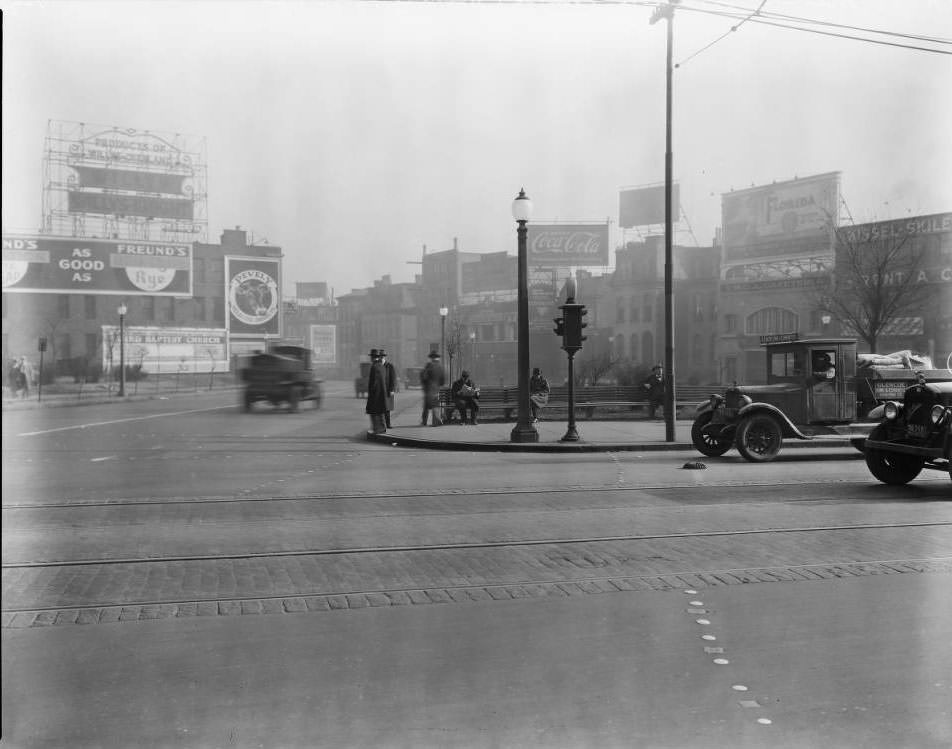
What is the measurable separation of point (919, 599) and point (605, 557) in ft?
5.81

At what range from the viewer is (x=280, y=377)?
4.38 m

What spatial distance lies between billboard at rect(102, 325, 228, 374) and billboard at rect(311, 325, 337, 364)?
0.41 metres

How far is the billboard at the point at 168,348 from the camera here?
3.48 meters

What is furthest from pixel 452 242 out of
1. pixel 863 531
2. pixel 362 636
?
pixel 863 531

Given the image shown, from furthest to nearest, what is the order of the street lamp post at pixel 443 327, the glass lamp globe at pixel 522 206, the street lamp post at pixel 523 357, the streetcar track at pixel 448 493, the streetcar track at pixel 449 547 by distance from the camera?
1. the street lamp post at pixel 523 357
2. the streetcar track at pixel 448 493
3. the street lamp post at pixel 443 327
4. the glass lamp globe at pixel 522 206
5. the streetcar track at pixel 449 547

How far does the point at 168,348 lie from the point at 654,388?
16.7m

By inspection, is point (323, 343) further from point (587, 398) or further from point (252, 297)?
point (587, 398)

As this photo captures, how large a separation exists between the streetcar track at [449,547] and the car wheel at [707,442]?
569cm

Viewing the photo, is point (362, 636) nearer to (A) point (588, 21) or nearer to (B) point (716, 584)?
(B) point (716, 584)

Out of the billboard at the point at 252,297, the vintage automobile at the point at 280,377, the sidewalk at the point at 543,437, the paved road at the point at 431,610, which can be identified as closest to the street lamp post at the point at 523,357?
the sidewalk at the point at 543,437

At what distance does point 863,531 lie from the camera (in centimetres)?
643

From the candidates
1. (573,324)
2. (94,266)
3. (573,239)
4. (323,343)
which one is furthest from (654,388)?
(94,266)

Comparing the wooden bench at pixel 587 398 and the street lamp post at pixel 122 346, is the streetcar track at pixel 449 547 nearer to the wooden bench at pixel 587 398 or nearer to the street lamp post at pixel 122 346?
the street lamp post at pixel 122 346

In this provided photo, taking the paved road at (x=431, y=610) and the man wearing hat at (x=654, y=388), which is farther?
the man wearing hat at (x=654, y=388)
